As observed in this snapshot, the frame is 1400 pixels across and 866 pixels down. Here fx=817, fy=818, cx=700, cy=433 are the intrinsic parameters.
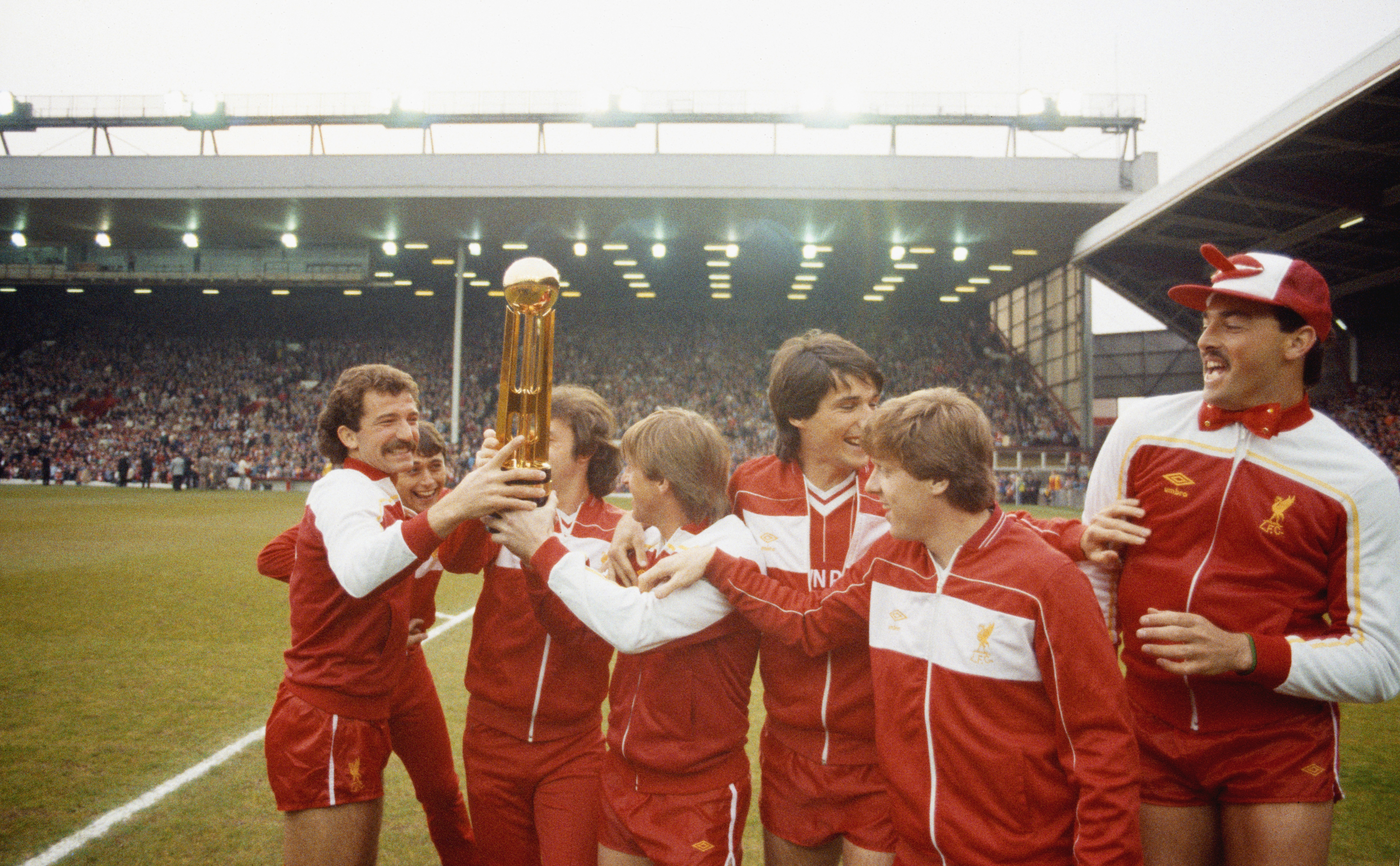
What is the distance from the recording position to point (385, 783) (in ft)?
16.7

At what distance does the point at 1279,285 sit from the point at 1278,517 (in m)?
0.67

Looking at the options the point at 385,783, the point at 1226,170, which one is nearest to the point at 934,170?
the point at 1226,170

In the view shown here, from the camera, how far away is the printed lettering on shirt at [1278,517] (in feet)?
7.73

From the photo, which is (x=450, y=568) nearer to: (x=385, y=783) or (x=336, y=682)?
(x=336, y=682)

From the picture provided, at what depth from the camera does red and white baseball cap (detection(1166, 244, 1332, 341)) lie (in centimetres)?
234

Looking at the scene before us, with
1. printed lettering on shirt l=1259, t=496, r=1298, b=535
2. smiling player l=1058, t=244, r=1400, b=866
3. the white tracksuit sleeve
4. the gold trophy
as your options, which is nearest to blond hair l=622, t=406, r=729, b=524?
the gold trophy

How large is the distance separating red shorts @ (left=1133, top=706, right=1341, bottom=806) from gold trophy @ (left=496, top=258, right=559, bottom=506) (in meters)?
1.99

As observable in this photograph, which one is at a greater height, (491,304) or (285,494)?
(491,304)

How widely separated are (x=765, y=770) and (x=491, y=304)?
41722 mm

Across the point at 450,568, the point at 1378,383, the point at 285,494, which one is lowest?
the point at 285,494

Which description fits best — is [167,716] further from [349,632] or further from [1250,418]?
[1250,418]

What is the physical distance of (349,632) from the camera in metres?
2.94

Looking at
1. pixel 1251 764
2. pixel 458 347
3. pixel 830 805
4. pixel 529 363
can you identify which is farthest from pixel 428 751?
pixel 458 347

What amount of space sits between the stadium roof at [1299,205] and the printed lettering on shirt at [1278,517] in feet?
Answer: 44.2
